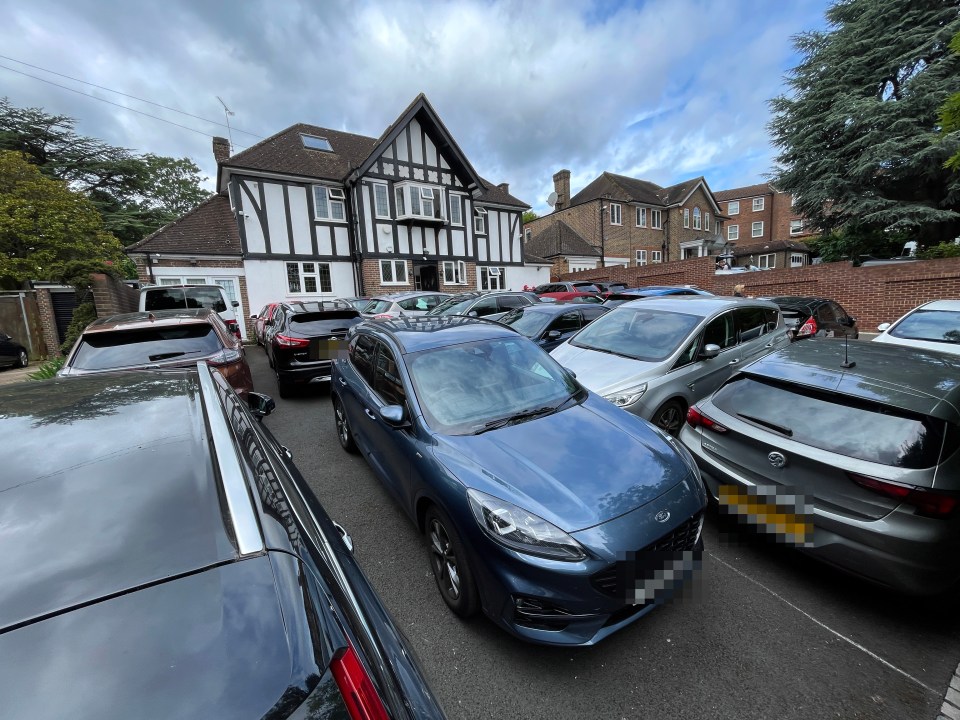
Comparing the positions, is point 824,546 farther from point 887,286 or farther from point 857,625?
point 887,286

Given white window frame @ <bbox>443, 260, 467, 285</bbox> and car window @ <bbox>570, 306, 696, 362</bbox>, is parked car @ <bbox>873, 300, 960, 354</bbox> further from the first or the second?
white window frame @ <bbox>443, 260, 467, 285</bbox>

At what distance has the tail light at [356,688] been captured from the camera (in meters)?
0.93

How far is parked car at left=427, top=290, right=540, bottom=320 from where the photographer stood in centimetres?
1043

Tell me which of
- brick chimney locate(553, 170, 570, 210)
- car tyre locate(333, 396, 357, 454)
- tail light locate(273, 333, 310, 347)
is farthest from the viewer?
brick chimney locate(553, 170, 570, 210)

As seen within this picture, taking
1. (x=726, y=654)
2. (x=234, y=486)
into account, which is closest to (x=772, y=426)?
(x=726, y=654)

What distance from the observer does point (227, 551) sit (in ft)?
3.76

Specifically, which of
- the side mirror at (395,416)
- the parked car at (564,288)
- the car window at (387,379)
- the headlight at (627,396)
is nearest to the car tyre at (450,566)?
the side mirror at (395,416)

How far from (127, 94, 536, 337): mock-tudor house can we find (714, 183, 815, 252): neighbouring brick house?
34.2 metres

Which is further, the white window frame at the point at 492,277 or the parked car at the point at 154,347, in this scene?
the white window frame at the point at 492,277

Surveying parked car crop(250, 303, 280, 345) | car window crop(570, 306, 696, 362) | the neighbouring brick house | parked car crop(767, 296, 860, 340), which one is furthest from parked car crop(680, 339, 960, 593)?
the neighbouring brick house

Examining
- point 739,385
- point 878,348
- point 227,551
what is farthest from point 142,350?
point 878,348

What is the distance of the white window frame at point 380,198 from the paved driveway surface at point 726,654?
19057 mm

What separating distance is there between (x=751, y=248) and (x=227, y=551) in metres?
46.7

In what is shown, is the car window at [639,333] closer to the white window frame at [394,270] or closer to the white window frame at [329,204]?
the white window frame at [394,270]
